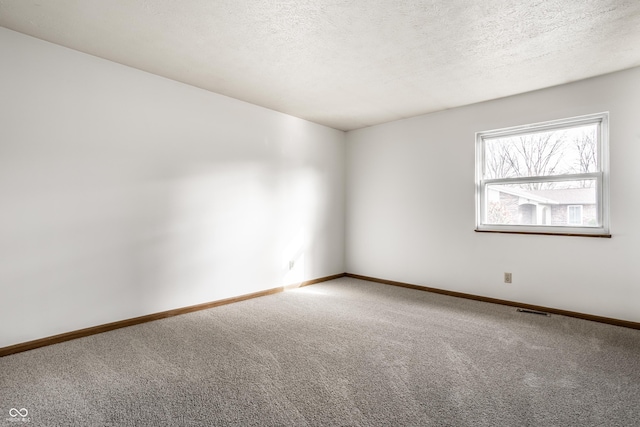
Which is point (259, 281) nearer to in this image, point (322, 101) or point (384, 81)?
point (322, 101)

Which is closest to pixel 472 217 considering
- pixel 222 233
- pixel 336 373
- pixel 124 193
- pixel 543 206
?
pixel 543 206

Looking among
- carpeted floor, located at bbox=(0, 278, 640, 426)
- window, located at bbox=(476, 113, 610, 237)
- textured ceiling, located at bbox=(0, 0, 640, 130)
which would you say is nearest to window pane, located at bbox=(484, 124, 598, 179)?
window, located at bbox=(476, 113, 610, 237)

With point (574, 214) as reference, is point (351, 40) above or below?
above

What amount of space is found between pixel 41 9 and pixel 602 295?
5229 millimetres

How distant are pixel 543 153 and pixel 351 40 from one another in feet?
8.50

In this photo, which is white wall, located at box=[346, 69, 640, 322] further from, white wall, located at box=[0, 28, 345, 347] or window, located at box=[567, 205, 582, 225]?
white wall, located at box=[0, 28, 345, 347]

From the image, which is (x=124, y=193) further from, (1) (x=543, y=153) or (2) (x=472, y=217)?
(1) (x=543, y=153)

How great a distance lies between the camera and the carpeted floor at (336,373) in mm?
1696

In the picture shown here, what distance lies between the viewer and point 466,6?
6.95ft

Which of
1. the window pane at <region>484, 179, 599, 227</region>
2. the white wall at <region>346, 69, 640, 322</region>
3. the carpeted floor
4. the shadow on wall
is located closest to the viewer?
the carpeted floor

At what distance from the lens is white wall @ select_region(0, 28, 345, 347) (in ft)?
8.16

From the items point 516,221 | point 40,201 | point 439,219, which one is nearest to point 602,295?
point 516,221

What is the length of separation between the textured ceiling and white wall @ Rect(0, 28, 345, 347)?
0.32 meters

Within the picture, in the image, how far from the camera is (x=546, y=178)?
3.57 m
